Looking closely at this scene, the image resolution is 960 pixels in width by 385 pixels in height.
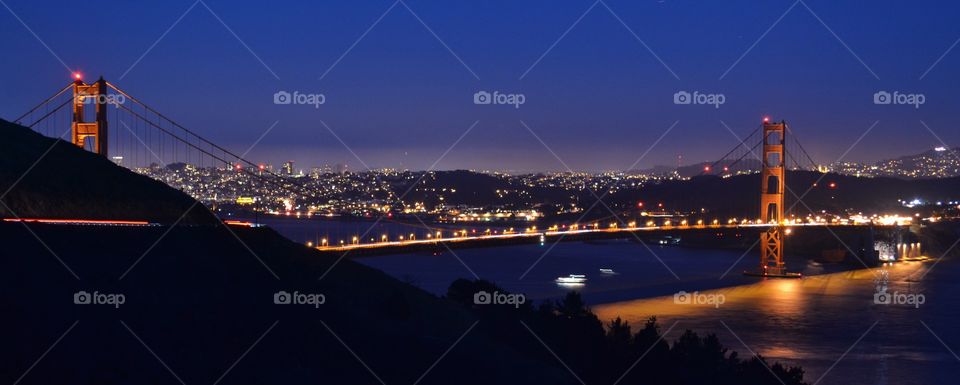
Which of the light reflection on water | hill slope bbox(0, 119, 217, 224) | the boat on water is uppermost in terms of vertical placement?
hill slope bbox(0, 119, 217, 224)

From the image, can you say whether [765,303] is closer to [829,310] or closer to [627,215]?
[829,310]

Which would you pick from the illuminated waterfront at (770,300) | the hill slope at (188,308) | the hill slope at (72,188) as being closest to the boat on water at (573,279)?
the illuminated waterfront at (770,300)

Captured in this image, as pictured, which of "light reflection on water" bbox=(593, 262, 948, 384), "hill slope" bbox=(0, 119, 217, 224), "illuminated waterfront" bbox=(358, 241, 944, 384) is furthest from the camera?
"illuminated waterfront" bbox=(358, 241, 944, 384)

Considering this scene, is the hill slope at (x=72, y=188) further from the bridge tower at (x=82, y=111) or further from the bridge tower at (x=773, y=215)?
the bridge tower at (x=773, y=215)

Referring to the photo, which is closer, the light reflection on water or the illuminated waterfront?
the light reflection on water

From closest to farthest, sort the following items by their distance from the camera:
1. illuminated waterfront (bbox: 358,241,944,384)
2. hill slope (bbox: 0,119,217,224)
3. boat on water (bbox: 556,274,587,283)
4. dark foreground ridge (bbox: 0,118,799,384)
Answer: dark foreground ridge (bbox: 0,118,799,384)
hill slope (bbox: 0,119,217,224)
illuminated waterfront (bbox: 358,241,944,384)
boat on water (bbox: 556,274,587,283)

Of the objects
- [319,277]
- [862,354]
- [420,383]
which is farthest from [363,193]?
[420,383]

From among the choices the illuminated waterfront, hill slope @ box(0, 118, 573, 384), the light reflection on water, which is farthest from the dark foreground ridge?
the illuminated waterfront

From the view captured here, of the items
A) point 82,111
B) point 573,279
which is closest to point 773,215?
point 573,279

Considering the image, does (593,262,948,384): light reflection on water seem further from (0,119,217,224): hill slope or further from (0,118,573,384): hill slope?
(0,119,217,224): hill slope

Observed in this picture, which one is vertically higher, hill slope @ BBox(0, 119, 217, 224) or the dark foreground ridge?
hill slope @ BBox(0, 119, 217, 224)
